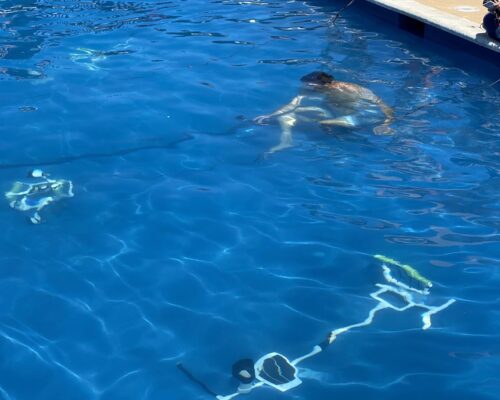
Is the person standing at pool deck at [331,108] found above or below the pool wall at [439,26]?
below

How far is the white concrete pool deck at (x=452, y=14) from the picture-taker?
862 centimetres

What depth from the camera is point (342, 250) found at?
5328 millimetres

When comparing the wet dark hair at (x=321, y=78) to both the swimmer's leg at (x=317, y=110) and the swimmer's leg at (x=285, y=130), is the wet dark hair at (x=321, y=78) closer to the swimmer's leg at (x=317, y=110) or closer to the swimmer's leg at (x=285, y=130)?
the swimmer's leg at (x=317, y=110)

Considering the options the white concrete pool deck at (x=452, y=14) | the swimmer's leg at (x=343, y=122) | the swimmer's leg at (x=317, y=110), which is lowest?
the swimmer's leg at (x=343, y=122)

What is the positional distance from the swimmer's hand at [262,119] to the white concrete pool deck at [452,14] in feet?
9.22

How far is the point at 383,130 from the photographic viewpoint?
23.1ft

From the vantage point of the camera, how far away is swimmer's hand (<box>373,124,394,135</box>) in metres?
7.01

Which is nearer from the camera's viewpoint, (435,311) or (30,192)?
(435,311)

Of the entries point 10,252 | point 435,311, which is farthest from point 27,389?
point 435,311

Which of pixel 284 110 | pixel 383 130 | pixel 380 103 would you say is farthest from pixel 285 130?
pixel 380 103

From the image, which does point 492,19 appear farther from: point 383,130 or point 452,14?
point 383,130

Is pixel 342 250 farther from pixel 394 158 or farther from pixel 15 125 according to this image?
pixel 15 125

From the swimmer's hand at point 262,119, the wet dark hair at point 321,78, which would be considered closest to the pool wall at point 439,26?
the wet dark hair at point 321,78

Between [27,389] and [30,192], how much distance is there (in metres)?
2.20
